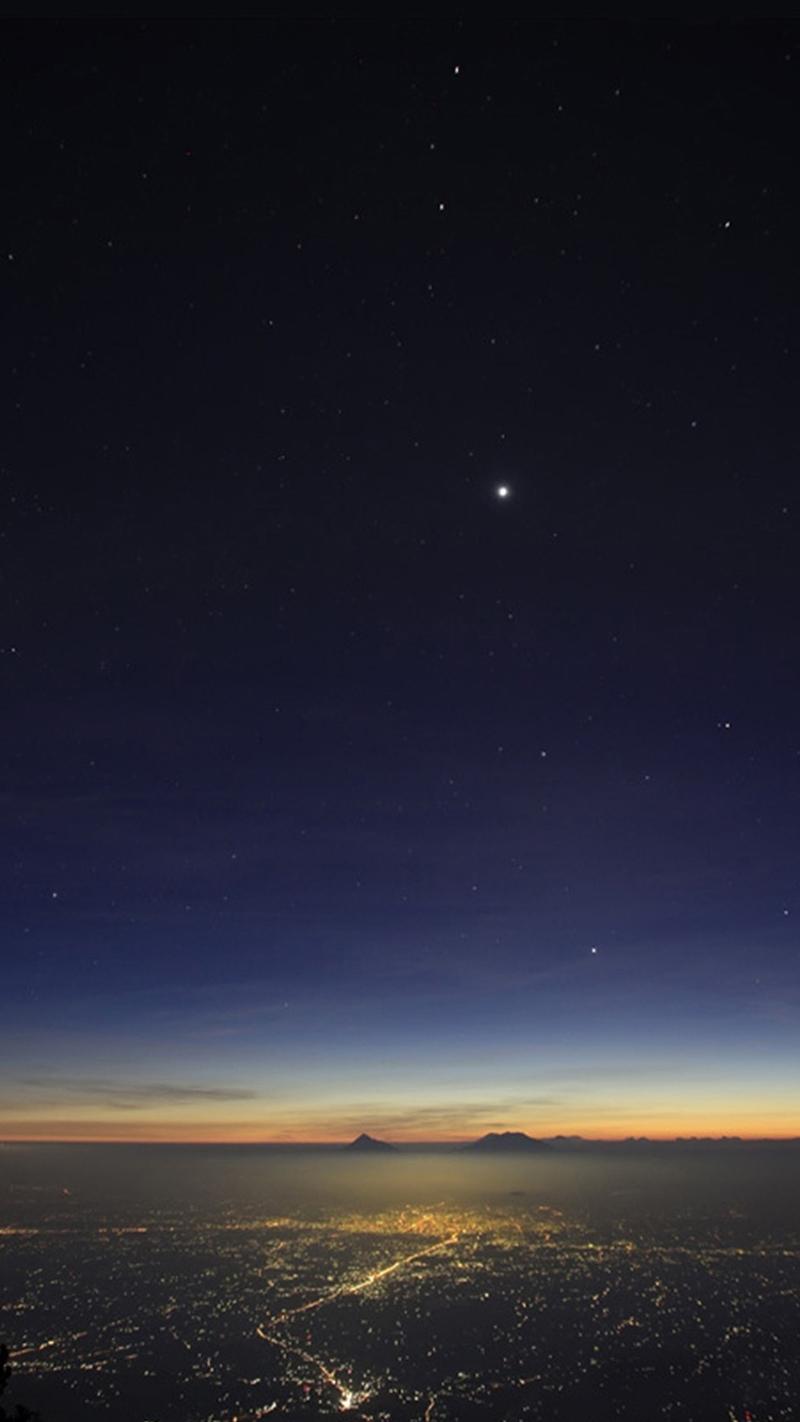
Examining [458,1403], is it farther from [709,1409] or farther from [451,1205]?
[451,1205]

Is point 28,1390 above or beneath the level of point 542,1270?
above

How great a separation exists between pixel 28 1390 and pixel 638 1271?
281ft

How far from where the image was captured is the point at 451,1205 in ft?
655

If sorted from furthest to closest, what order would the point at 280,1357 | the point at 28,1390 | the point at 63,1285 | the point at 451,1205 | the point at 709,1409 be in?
the point at 451,1205 → the point at 63,1285 → the point at 280,1357 → the point at 28,1390 → the point at 709,1409

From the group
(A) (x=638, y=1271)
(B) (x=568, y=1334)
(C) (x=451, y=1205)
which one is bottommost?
(C) (x=451, y=1205)

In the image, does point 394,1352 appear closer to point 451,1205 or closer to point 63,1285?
point 63,1285

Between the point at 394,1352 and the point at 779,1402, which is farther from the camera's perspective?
the point at 394,1352

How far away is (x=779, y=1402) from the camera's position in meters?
52.0

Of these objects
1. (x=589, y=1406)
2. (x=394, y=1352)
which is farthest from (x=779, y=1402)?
(x=394, y=1352)

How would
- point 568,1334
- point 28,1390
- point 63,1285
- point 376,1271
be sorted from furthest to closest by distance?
point 376,1271
point 63,1285
point 568,1334
point 28,1390

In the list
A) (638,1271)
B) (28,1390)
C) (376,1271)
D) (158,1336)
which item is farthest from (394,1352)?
(638,1271)

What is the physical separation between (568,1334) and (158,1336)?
41.6 meters

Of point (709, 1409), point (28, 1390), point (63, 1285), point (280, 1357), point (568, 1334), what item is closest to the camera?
point (709, 1409)

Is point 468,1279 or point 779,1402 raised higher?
point 779,1402
